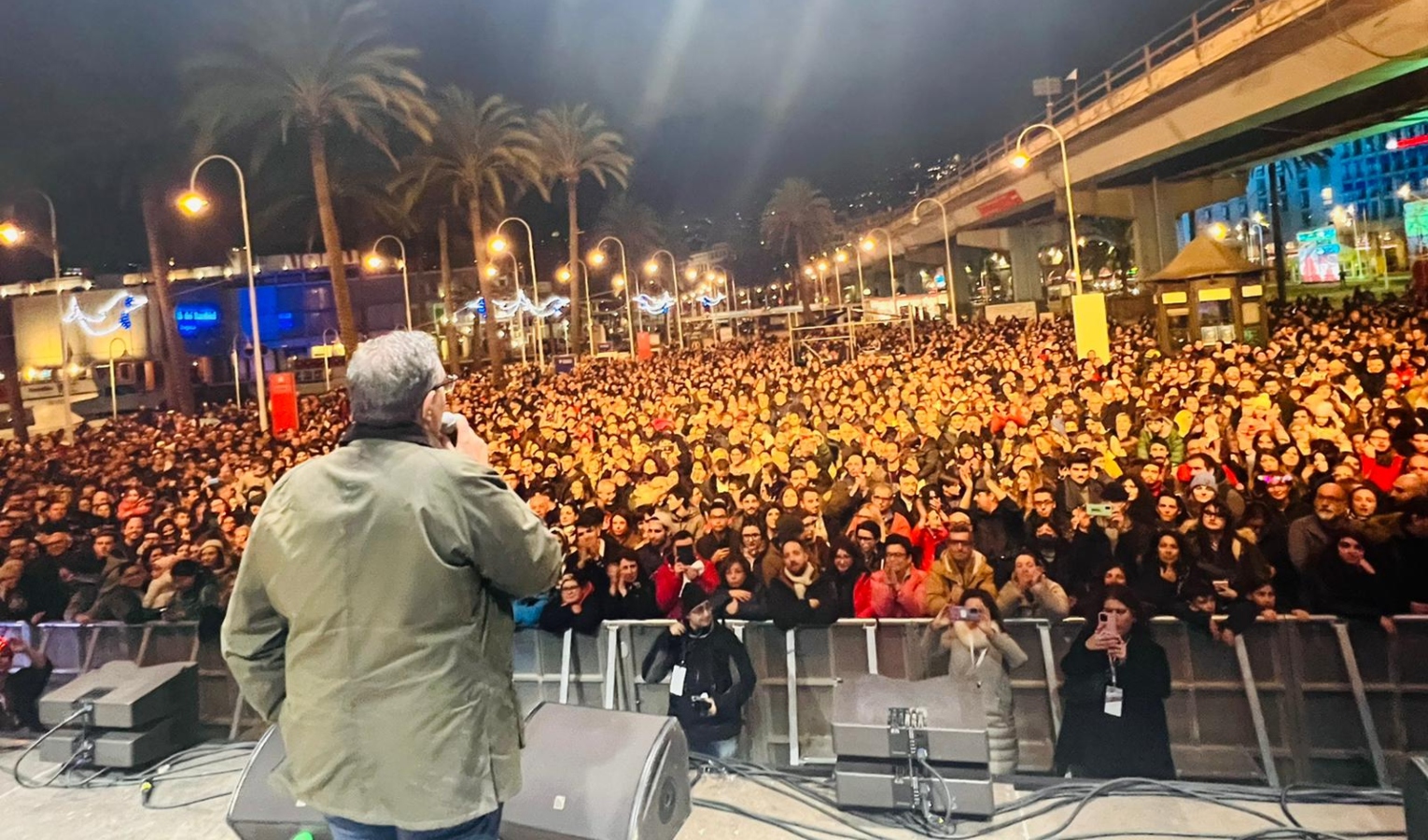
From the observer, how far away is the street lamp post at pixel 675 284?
521 centimetres

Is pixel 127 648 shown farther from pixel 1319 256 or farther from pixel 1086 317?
pixel 1319 256

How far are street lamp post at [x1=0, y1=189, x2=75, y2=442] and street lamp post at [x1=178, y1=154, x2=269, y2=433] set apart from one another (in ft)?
2.70

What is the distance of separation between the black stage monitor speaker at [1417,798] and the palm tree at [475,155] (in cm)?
444

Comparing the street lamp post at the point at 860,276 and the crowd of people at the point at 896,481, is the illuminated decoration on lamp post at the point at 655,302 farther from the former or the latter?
the street lamp post at the point at 860,276

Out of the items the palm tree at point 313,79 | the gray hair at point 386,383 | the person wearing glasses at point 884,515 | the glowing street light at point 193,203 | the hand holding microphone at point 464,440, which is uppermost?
the palm tree at point 313,79

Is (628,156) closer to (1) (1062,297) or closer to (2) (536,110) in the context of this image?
(2) (536,110)

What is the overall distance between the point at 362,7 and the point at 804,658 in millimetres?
4268

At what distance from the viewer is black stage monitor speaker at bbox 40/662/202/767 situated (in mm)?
4066

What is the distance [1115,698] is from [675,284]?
9.70 ft

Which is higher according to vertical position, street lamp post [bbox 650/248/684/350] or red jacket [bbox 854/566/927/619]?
street lamp post [bbox 650/248/684/350]

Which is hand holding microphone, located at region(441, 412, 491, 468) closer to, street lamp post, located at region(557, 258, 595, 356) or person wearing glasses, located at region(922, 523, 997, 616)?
person wearing glasses, located at region(922, 523, 997, 616)

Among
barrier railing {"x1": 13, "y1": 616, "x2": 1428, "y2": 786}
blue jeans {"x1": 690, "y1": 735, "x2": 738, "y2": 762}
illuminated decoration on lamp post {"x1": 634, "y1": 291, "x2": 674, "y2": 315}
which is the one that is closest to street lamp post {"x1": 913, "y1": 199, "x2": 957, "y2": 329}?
illuminated decoration on lamp post {"x1": 634, "y1": 291, "x2": 674, "y2": 315}

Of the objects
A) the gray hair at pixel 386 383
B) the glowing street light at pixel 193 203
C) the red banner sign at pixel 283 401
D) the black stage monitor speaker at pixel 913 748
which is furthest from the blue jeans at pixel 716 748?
the glowing street light at pixel 193 203

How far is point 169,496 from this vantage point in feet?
17.9
